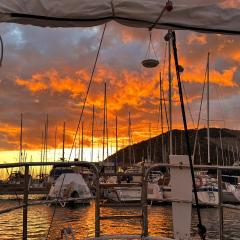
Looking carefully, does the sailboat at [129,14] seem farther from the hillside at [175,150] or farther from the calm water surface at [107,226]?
the hillside at [175,150]

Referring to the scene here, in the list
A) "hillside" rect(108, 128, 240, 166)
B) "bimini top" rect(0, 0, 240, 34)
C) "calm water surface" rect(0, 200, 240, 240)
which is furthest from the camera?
"hillside" rect(108, 128, 240, 166)

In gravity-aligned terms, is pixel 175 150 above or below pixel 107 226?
above

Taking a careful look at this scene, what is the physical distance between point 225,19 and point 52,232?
1688cm

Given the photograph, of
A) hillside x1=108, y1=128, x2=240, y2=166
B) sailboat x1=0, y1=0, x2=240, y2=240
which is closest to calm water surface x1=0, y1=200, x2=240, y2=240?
hillside x1=108, y1=128, x2=240, y2=166

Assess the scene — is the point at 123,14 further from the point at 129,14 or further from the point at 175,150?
the point at 175,150

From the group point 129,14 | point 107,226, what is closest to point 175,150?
point 107,226

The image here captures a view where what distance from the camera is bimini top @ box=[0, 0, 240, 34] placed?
541cm

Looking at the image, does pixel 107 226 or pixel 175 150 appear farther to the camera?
pixel 175 150

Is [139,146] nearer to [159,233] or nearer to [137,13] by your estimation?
[159,233]

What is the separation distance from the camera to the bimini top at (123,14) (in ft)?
17.7

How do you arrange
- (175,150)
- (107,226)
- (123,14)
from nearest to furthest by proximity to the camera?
(123,14)
(107,226)
(175,150)

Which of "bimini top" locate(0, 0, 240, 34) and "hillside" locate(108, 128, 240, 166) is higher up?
"hillside" locate(108, 128, 240, 166)

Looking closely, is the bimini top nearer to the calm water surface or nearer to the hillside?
the calm water surface

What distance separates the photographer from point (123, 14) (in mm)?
5648
